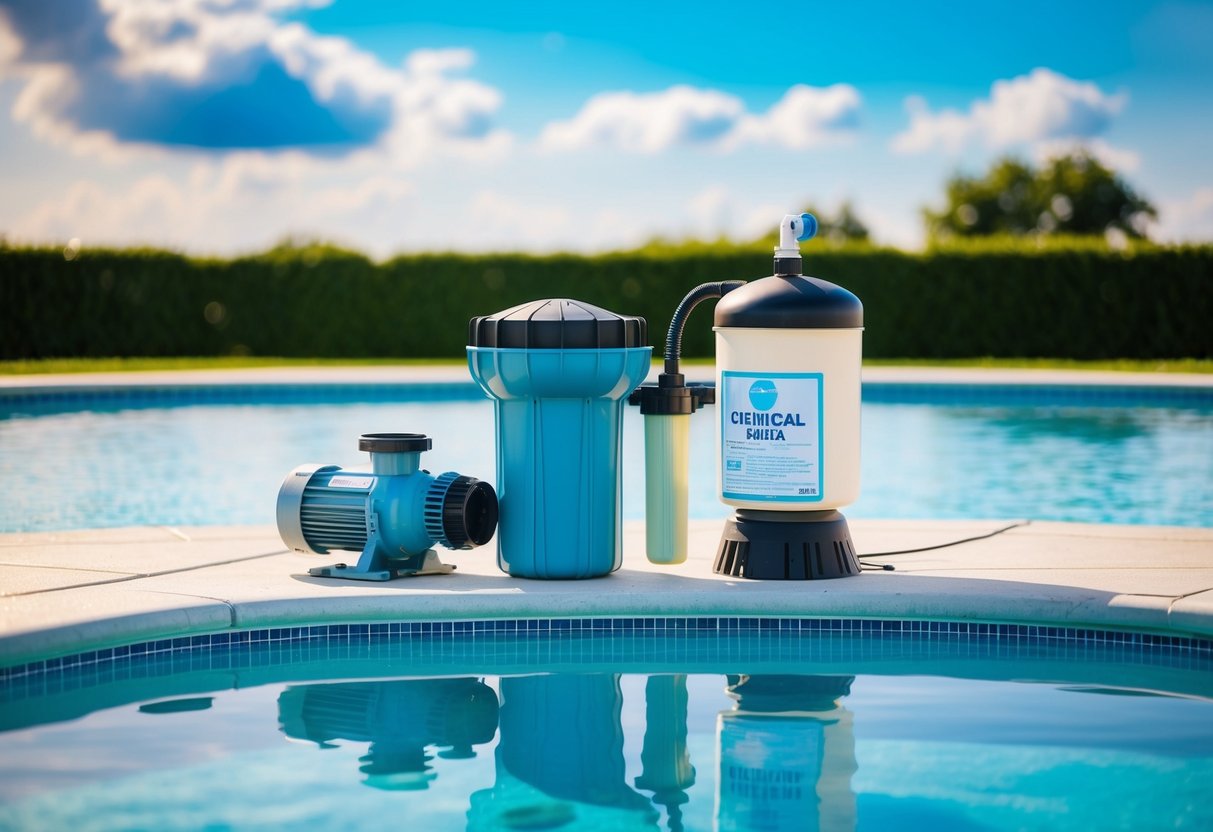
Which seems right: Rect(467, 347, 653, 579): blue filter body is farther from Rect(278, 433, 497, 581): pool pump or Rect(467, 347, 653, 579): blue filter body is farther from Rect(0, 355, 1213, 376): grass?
Rect(0, 355, 1213, 376): grass

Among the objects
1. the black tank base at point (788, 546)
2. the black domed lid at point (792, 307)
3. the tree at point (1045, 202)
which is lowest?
the black tank base at point (788, 546)

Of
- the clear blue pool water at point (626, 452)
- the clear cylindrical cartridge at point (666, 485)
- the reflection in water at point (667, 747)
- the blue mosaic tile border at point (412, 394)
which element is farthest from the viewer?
the blue mosaic tile border at point (412, 394)

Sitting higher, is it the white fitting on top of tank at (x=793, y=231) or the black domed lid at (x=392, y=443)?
the white fitting on top of tank at (x=793, y=231)

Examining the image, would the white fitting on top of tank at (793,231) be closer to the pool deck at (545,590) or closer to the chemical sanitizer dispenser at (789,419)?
the chemical sanitizer dispenser at (789,419)

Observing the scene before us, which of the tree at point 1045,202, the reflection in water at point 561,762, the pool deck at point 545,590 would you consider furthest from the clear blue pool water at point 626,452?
the tree at point 1045,202

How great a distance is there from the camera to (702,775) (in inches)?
151

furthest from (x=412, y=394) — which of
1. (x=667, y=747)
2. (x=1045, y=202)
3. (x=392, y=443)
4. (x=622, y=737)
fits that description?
(x=1045, y=202)

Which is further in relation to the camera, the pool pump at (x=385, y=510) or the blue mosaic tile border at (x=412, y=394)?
the blue mosaic tile border at (x=412, y=394)

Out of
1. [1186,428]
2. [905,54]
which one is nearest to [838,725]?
[1186,428]

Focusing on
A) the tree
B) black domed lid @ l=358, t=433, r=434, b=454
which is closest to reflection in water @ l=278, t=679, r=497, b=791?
black domed lid @ l=358, t=433, r=434, b=454

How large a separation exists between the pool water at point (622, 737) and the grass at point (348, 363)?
16279 millimetres

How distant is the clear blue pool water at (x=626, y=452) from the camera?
9.64 meters

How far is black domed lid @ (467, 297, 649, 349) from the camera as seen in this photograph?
5340mm

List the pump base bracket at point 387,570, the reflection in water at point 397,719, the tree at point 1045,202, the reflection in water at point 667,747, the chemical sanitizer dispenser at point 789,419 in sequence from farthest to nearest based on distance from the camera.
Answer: the tree at point 1045,202
the pump base bracket at point 387,570
the chemical sanitizer dispenser at point 789,419
the reflection in water at point 397,719
the reflection in water at point 667,747
